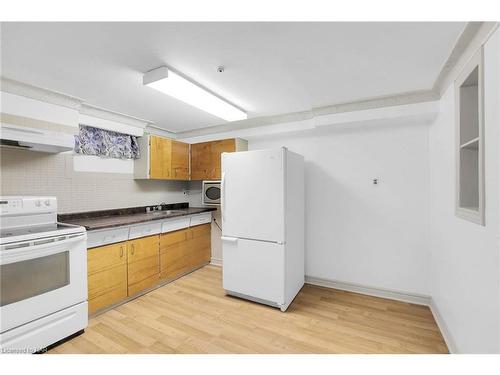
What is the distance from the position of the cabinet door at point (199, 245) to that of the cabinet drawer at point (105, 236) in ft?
3.59

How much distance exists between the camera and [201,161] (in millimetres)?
3805

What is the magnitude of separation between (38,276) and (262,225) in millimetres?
1974

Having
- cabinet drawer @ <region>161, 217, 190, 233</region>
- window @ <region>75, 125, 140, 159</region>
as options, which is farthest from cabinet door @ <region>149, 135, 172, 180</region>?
cabinet drawer @ <region>161, 217, 190, 233</region>

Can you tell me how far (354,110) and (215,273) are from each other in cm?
297

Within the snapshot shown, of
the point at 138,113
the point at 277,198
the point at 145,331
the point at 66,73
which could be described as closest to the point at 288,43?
the point at 277,198

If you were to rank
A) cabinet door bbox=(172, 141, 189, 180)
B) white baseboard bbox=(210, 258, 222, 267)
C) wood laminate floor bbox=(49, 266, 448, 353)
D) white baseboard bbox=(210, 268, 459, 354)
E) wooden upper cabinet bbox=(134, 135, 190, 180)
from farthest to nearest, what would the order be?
white baseboard bbox=(210, 258, 222, 267)
cabinet door bbox=(172, 141, 189, 180)
wooden upper cabinet bbox=(134, 135, 190, 180)
white baseboard bbox=(210, 268, 459, 354)
wood laminate floor bbox=(49, 266, 448, 353)

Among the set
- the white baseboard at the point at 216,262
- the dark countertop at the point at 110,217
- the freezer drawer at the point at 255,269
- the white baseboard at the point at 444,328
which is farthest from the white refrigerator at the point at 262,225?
the white baseboard at the point at 444,328

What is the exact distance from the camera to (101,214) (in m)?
2.98

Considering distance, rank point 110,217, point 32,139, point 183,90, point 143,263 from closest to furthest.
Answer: point 32,139, point 183,90, point 143,263, point 110,217

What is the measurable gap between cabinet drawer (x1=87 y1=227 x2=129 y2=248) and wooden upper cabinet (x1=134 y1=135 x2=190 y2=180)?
1012mm

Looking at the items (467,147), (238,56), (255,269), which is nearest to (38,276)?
(255,269)

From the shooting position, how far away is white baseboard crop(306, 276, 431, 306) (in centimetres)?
261

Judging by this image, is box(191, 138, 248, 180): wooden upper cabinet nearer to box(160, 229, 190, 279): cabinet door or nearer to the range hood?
box(160, 229, 190, 279): cabinet door

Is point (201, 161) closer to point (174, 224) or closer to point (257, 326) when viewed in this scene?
point (174, 224)
